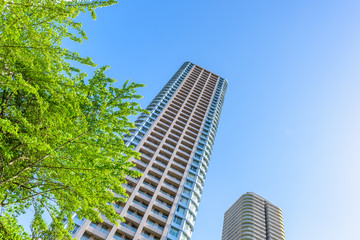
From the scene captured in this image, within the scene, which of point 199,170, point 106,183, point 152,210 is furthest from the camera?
point 199,170

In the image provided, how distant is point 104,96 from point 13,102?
10.5ft

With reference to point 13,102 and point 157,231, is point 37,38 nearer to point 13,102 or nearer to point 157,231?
point 13,102

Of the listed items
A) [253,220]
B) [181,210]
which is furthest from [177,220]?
[253,220]

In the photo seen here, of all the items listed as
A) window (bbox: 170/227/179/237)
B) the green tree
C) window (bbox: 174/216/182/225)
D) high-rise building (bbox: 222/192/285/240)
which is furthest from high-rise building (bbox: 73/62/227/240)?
high-rise building (bbox: 222/192/285/240)

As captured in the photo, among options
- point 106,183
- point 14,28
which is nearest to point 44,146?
point 106,183

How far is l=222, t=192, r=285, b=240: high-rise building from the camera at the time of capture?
8178cm

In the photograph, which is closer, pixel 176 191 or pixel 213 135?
pixel 176 191

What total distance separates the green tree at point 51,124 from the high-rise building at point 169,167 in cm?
2229

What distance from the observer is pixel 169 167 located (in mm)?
39719

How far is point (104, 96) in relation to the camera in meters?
9.23

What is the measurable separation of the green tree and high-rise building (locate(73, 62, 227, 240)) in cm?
2229

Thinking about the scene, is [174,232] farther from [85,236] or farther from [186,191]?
[85,236]

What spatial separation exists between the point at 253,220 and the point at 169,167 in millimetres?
61938

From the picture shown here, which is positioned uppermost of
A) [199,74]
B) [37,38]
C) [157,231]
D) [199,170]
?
[199,74]
